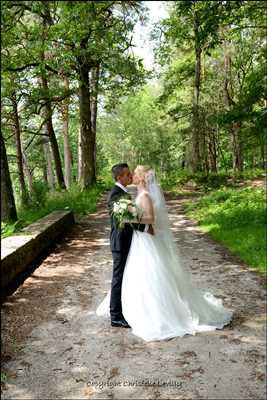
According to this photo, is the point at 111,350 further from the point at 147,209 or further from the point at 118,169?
the point at 118,169

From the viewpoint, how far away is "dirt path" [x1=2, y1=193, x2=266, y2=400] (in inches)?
160

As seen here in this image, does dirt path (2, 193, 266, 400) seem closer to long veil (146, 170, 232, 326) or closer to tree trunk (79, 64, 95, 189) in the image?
long veil (146, 170, 232, 326)

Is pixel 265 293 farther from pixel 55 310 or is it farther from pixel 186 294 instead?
pixel 55 310

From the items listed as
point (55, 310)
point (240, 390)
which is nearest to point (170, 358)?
point (240, 390)

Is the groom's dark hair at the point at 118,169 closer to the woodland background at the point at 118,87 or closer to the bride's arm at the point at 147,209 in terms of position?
the bride's arm at the point at 147,209

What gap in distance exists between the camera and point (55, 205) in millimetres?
15141

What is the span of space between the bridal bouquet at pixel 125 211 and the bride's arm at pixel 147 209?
0.08 meters

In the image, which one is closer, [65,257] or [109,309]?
[109,309]

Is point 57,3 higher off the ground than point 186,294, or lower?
higher

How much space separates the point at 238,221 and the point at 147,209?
23.3 ft

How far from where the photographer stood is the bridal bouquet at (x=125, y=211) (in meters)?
5.34

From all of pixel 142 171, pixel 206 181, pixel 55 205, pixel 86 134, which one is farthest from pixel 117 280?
pixel 206 181

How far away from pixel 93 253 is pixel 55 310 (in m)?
3.64

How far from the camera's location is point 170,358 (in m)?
4.66
